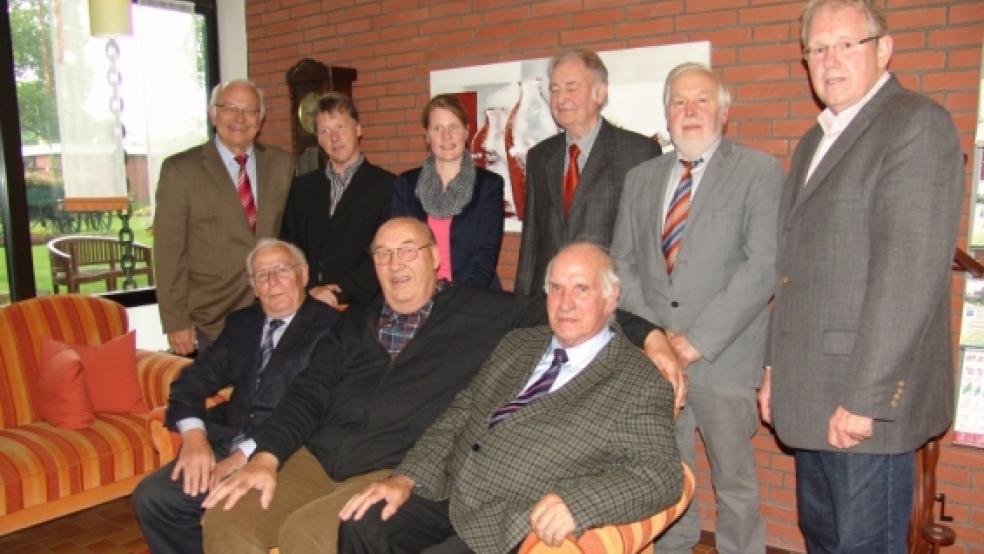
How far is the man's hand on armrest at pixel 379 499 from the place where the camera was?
2.15 metres

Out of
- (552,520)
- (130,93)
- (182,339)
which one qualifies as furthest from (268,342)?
(130,93)

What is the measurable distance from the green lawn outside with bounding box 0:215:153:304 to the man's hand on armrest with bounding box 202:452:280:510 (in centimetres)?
283

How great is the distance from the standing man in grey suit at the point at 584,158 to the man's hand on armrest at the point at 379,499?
3.57ft

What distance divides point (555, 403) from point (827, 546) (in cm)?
84

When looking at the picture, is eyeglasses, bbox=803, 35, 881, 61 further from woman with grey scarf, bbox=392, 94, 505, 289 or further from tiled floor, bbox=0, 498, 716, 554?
tiled floor, bbox=0, 498, 716, 554

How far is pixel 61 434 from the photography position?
3.30 meters

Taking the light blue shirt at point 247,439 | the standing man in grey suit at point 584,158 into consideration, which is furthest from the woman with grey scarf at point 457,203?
the light blue shirt at point 247,439

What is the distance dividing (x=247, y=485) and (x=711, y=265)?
158 centimetres

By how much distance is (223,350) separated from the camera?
2881 mm

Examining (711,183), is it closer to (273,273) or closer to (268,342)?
(273,273)

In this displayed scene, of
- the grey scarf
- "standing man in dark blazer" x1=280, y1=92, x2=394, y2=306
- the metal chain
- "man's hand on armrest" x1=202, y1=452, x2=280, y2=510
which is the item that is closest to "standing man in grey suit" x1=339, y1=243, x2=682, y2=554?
"man's hand on armrest" x1=202, y1=452, x2=280, y2=510

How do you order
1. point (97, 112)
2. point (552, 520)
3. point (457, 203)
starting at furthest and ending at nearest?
point (97, 112) → point (457, 203) → point (552, 520)

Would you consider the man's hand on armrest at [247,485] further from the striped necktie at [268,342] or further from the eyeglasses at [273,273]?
the eyeglasses at [273,273]

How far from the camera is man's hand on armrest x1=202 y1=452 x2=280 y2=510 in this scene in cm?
233
